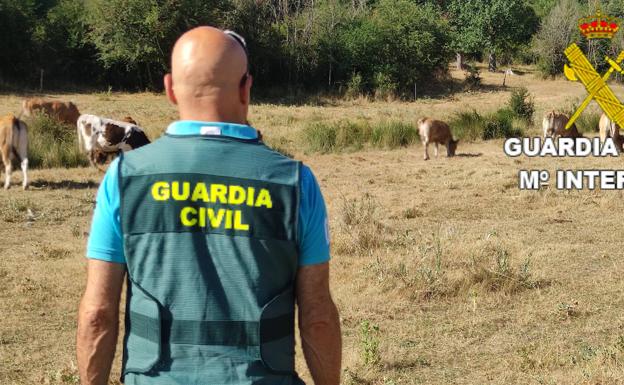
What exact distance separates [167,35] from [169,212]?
1299 inches

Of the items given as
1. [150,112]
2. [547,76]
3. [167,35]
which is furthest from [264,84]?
[547,76]

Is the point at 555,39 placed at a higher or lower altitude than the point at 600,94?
higher

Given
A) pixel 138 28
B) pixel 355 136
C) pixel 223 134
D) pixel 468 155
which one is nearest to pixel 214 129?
pixel 223 134

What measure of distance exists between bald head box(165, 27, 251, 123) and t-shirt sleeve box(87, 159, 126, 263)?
263 mm

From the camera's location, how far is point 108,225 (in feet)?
6.81

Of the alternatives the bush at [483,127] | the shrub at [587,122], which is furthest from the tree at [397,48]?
the bush at [483,127]

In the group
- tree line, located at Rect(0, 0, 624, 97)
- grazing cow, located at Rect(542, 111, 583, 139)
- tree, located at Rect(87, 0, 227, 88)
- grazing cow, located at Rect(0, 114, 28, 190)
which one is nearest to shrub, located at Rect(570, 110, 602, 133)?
grazing cow, located at Rect(542, 111, 583, 139)

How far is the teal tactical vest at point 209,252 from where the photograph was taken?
199 centimetres

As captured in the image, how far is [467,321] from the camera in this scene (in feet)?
19.9

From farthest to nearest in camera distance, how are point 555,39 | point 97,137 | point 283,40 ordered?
1. point 555,39
2. point 283,40
3. point 97,137

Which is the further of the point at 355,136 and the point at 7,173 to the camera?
the point at 355,136

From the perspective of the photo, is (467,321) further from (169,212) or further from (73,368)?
(169,212)

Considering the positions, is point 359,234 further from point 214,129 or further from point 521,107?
point 521,107

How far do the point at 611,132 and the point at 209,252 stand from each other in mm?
19067
